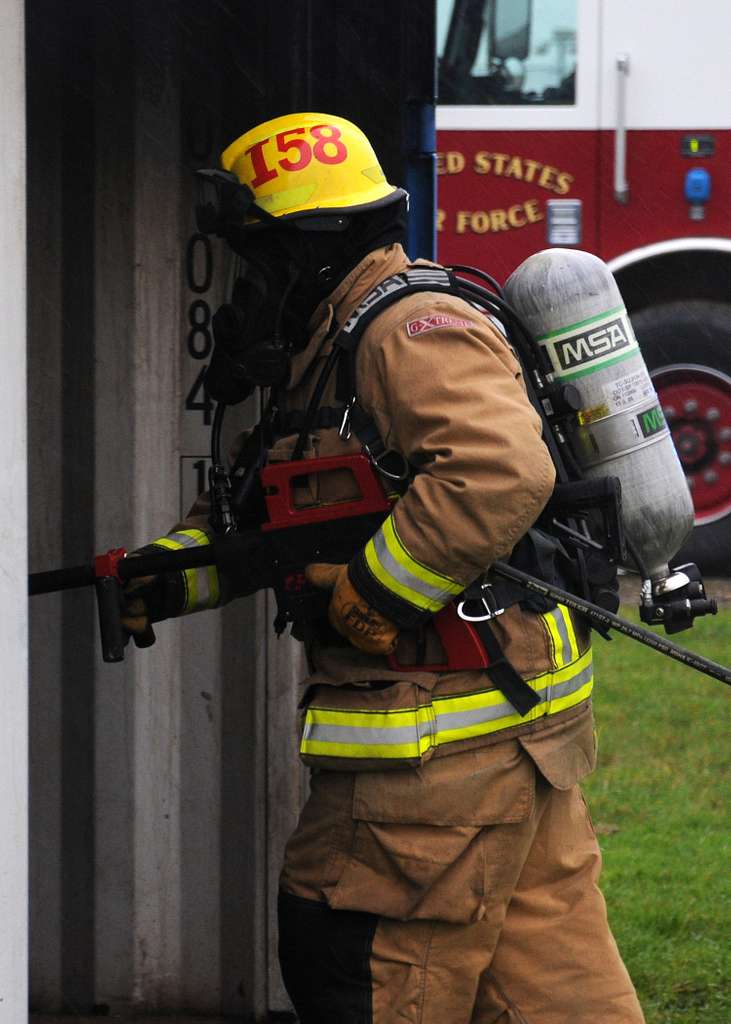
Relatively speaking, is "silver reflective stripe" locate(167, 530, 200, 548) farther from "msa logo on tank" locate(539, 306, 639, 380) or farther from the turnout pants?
"msa logo on tank" locate(539, 306, 639, 380)

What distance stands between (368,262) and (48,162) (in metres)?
0.98

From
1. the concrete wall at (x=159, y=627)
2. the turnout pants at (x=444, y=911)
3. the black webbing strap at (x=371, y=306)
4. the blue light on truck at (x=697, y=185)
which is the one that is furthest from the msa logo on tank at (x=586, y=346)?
the blue light on truck at (x=697, y=185)

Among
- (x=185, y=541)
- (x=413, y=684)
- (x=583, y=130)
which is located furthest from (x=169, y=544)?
(x=583, y=130)

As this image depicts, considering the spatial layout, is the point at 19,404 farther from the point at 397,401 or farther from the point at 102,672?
the point at 102,672

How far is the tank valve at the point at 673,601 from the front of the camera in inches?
113

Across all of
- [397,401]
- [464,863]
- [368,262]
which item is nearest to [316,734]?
[464,863]

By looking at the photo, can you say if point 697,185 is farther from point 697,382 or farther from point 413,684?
point 413,684

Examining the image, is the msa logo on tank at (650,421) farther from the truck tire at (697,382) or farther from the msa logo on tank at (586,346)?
the truck tire at (697,382)

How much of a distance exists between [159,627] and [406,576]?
117 cm

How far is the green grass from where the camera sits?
405cm

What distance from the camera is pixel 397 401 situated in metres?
2.50

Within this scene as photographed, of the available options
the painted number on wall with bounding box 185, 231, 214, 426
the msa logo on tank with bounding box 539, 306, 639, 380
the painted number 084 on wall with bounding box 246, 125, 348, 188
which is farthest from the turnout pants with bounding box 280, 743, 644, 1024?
the painted number on wall with bounding box 185, 231, 214, 426

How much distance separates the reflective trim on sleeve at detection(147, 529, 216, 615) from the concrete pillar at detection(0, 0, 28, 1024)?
2.69 feet

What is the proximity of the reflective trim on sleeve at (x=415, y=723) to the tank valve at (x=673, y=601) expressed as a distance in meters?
0.27
